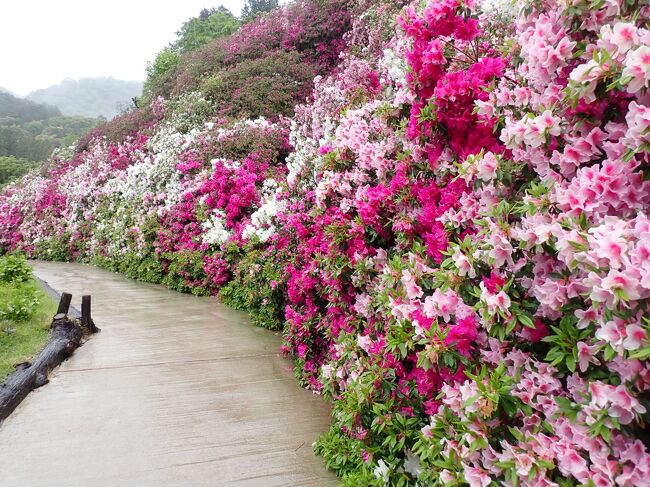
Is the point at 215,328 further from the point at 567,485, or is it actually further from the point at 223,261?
the point at 567,485

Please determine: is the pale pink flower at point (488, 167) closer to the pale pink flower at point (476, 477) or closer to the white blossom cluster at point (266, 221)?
the pale pink flower at point (476, 477)

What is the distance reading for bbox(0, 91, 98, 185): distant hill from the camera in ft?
93.2

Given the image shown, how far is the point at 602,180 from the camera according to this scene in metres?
1.65

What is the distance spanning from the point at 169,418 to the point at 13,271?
16.5ft

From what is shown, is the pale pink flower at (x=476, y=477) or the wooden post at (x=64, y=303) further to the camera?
the wooden post at (x=64, y=303)

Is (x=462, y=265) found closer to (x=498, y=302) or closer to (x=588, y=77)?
(x=498, y=302)

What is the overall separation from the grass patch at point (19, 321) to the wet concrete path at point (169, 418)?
0.34 m

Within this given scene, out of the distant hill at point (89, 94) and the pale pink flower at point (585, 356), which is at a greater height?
the distant hill at point (89, 94)

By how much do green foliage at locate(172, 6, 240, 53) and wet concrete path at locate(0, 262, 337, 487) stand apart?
57.3ft

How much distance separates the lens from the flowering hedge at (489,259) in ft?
4.97

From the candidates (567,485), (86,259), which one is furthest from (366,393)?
(86,259)

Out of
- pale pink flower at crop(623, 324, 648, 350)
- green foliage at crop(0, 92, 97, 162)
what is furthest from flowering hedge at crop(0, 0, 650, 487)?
green foliage at crop(0, 92, 97, 162)

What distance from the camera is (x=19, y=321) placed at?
549cm

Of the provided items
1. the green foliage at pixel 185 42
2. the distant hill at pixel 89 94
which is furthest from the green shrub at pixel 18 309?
the distant hill at pixel 89 94
